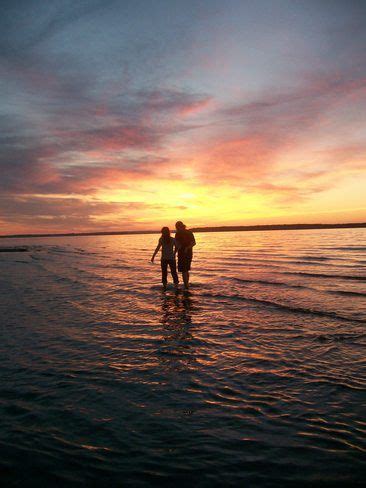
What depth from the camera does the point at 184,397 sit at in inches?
213

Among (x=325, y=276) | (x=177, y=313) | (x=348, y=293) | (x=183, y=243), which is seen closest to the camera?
(x=177, y=313)

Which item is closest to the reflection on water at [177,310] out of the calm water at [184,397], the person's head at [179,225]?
the calm water at [184,397]

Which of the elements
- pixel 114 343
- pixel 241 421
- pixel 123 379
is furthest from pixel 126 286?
pixel 241 421

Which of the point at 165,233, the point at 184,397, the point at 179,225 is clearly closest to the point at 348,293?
the point at 179,225

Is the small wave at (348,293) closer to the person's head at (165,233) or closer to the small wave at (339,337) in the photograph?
the small wave at (339,337)

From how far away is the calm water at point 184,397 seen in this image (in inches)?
150

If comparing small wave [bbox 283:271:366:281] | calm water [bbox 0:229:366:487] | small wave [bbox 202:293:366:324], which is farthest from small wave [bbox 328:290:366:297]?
small wave [bbox 283:271:366:281]

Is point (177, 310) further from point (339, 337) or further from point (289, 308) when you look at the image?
point (339, 337)

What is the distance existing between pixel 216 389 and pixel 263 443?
5.00ft

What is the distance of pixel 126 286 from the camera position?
18219mm

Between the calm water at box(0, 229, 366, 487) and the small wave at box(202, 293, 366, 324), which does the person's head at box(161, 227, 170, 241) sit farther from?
the calm water at box(0, 229, 366, 487)

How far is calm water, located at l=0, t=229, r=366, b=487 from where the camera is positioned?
3801mm

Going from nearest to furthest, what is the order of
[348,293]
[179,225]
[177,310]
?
[177,310] < [348,293] < [179,225]

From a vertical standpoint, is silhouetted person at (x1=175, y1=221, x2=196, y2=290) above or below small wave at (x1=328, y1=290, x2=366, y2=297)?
above
